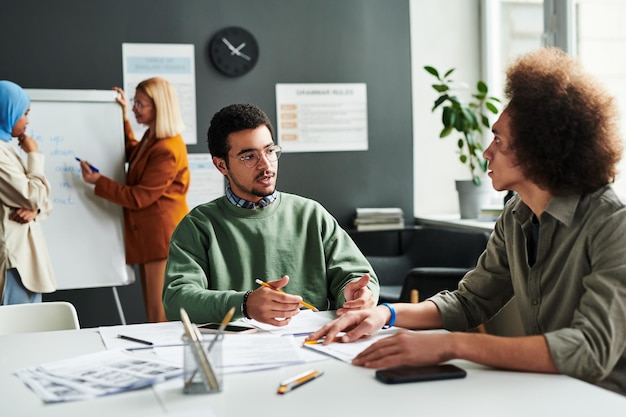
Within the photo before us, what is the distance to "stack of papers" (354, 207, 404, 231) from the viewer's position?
16.4ft

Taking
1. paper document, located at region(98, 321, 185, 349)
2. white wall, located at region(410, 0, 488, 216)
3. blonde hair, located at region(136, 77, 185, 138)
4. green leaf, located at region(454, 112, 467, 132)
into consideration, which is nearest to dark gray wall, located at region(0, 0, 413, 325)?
white wall, located at region(410, 0, 488, 216)

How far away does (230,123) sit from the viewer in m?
2.42

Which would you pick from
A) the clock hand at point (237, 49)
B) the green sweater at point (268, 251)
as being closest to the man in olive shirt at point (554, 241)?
the green sweater at point (268, 251)

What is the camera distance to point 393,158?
5191mm

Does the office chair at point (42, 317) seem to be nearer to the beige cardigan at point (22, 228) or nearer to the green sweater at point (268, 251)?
the green sweater at point (268, 251)

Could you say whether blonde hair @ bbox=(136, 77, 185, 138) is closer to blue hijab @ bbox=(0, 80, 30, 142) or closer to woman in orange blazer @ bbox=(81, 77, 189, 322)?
woman in orange blazer @ bbox=(81, 77, 189, 322)

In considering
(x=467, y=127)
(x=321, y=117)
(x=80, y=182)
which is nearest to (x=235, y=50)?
(x=321, y=117)

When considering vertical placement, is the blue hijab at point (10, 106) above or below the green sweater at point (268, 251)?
above

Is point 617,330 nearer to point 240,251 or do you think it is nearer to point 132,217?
point 240,251

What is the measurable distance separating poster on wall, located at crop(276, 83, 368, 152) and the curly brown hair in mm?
3331

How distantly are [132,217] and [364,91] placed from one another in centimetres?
179

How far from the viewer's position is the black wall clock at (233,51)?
4758mm

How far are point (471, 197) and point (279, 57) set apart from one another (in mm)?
1493

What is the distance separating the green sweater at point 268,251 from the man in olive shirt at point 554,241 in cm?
51
